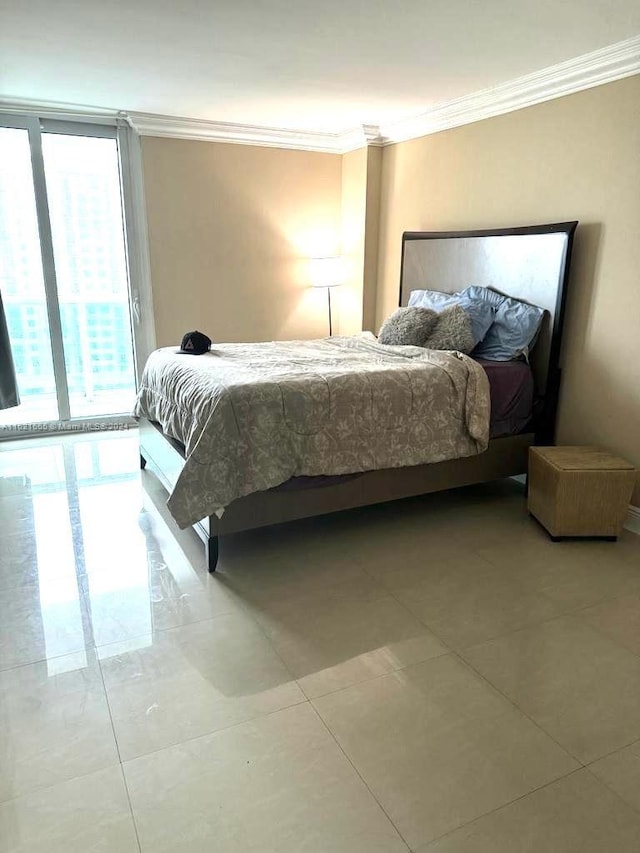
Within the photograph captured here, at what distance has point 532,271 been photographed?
352 centimetres

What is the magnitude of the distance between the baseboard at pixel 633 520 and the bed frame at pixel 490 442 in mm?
613

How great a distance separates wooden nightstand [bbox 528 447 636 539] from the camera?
290 centimetres

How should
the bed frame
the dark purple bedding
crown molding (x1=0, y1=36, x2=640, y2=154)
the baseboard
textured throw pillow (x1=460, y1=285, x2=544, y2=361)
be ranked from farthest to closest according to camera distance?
textured throw pillow (x1=460, y1=285, x2=544, y2=361) < the dark purple bedding < the baseboard < crown molding (x1=0, y1=36, x2=640, y2=154) < the bed frame

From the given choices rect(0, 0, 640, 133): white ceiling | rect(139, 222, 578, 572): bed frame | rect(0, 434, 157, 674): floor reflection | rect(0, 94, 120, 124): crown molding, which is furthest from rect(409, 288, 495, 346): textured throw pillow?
rect(0, 94, 120, 124): crown molding

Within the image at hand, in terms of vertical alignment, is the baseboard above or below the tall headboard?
below

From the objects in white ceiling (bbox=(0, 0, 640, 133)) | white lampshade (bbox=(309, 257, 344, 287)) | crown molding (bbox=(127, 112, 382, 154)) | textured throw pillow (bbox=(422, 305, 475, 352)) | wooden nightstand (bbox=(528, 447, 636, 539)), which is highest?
white ceiling (bbox=(0, 0, 640, 133))

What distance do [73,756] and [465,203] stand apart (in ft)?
12.7

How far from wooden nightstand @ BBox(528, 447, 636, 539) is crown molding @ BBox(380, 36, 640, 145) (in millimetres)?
1944

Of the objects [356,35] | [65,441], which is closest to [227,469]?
[356,35]

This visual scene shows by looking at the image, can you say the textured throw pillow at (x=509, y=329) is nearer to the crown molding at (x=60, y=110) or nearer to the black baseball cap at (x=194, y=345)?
the black baseball cap at (x=194, y=345)

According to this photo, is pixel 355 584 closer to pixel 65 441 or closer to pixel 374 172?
pixel 65 441

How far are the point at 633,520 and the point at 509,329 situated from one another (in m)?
1.29

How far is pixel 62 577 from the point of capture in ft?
8.66

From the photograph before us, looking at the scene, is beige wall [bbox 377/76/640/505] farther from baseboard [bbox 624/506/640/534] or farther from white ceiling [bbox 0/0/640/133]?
white ceiling [bbox 0/0/640/133]
